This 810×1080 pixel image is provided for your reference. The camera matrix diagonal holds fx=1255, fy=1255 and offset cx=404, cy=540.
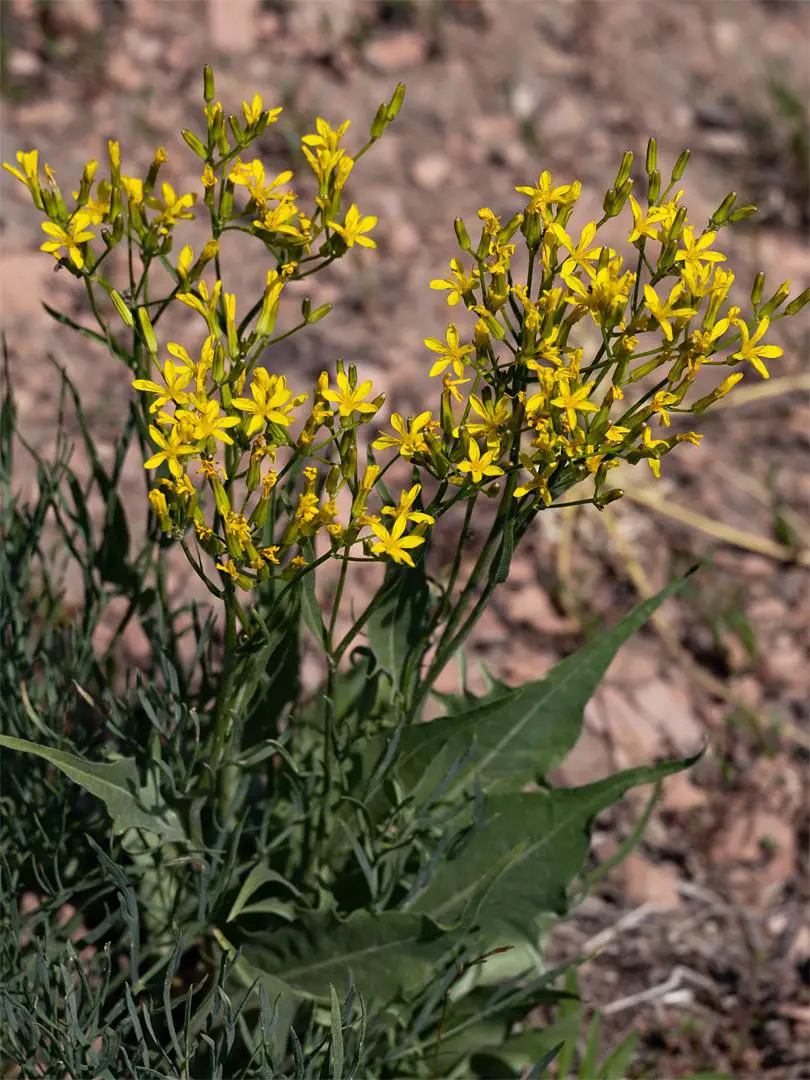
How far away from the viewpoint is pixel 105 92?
391cm

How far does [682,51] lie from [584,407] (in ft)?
12.0

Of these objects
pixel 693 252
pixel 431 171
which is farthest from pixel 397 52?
pixel 693 252

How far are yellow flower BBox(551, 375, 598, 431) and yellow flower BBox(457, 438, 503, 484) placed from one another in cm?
9

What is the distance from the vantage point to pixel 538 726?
6.24 feet

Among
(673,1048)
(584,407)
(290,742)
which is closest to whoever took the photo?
(584,407)

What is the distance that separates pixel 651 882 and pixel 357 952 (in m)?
1.07

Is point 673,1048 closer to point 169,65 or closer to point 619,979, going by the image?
point 619,979

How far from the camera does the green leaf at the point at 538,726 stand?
1.85m

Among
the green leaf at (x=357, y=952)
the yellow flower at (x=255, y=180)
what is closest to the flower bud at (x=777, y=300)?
the yellow flower at (x=255, y=180)

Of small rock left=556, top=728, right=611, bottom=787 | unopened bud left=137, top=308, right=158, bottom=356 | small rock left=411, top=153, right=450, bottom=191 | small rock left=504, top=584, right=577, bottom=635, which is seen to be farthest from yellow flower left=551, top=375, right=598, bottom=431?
small rock left=411, top=153, right=450, bottom=191

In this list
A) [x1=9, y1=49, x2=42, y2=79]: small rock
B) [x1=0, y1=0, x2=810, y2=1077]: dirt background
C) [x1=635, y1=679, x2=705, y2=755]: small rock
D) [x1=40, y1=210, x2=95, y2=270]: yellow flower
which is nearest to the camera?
[x1=40, y1=210, x2=95, y2=270]: yellow flower

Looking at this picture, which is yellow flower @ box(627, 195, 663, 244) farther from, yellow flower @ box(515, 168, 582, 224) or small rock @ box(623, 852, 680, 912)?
small rock @ box(623, 852, 680, 912)

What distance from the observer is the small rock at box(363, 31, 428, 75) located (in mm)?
4191

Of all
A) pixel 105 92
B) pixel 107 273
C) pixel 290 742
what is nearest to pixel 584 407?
pixel 290 742
